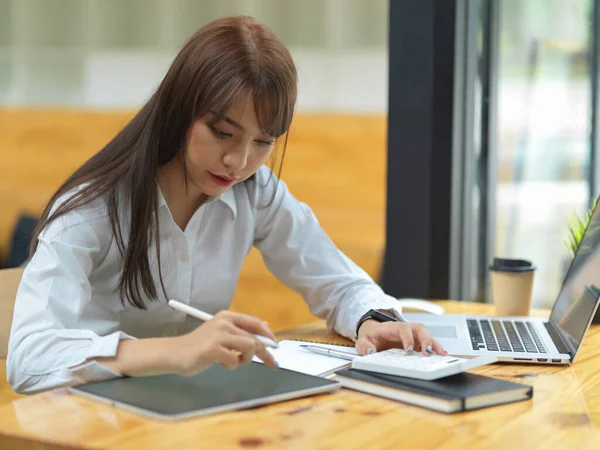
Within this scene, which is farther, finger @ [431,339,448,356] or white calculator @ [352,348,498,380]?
finger @ [431,339,448,356]

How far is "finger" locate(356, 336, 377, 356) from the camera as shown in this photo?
4.48ft

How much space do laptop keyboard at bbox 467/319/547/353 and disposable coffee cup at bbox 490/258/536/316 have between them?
0.31ft

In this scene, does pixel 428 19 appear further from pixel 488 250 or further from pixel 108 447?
pixel 108 447

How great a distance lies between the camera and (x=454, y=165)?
2.33m

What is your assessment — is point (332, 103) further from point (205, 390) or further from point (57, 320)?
point (205, 390)

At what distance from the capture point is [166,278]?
158 cm

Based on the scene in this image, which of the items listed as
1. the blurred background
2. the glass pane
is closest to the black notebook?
the blurred background

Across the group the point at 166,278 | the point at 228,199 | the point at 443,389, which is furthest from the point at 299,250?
the point at 443,389

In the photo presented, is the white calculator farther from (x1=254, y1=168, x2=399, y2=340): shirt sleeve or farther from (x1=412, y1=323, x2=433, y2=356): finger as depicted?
(x1=254, y1=168, x2=399, y2=340): shirt sleeve

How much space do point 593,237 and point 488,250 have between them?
1006 millimetres

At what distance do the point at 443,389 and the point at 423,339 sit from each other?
220 mm

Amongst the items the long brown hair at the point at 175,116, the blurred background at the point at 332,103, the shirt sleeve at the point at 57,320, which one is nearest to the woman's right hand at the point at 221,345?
the shirt sleeve at the point at 57,320

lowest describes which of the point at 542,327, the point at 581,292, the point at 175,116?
the point at 542,327

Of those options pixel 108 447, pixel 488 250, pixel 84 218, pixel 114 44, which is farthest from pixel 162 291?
pixel 114 44
